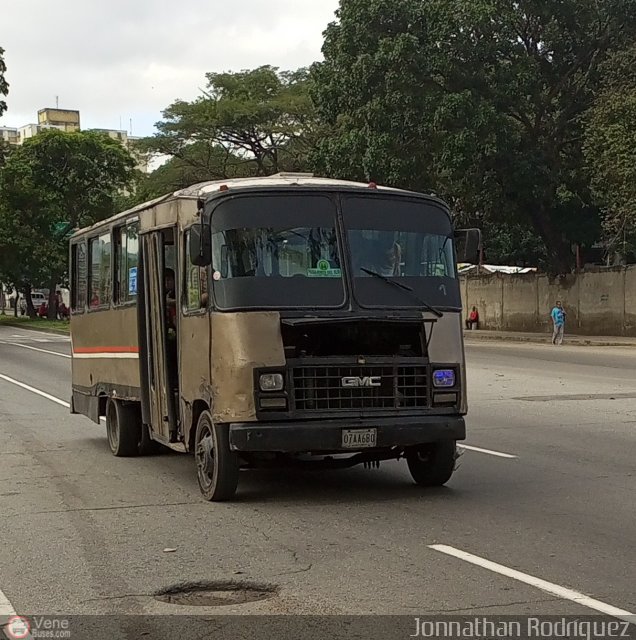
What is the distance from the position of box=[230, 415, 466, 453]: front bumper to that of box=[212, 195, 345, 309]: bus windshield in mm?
1017

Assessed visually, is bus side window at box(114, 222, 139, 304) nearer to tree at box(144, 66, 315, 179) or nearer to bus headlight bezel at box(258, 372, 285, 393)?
bus headlight bezel at box(258, 372, 285, 393)

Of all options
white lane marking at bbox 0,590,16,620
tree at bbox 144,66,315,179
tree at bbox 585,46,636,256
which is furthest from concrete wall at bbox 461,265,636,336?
white lane marking at bbox 0,590,16,620

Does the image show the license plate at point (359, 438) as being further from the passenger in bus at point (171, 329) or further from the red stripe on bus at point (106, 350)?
the red stripe on bus at point (106, 350)

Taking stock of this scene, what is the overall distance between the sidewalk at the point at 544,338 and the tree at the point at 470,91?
479cm

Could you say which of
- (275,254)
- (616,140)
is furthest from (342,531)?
(616,140)

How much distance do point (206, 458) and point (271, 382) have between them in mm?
1092

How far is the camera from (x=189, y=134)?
52625 mm

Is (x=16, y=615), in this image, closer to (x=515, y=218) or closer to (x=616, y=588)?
(x=616, y=588)

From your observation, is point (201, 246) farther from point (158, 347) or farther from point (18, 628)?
point (18, 628)

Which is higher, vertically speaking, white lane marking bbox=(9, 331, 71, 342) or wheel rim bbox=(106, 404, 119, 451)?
white lane marking bbox=(9, 331, 71, 342)

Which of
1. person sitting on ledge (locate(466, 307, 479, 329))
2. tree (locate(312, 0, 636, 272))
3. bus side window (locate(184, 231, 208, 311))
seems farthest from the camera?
person sitting on ledge (locate(466, 307, 479, 329))

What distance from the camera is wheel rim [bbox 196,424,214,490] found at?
891 cm

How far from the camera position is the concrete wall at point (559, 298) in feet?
121

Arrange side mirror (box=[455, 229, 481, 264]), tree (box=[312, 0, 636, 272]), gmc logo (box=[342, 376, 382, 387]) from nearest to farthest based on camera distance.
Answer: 1. gmc logo (box=[342, 376, 382, 387])
2. side mirror (box=[455, 229, 481, 264])
3. tree (box=[312, 0, 636, 272])
